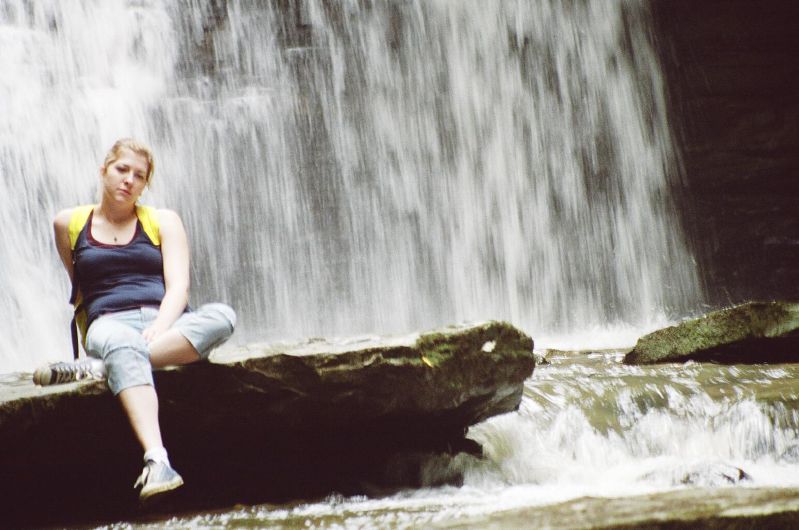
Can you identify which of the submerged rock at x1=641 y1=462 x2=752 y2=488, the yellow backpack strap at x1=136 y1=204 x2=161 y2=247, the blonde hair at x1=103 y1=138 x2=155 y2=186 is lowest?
the submerged rock at x1=641 y1=462 x2=752 y2=488

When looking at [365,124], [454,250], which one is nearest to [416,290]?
[454,250]

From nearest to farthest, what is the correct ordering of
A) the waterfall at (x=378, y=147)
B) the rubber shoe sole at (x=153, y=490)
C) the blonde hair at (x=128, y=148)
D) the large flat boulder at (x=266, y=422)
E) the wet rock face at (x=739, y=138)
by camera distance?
1. the rubber shoe sole at (x=153, y=490)
2. the large flat boulder at (x=266, y=422)
3. the blonde hair at (x=128, y=148)
4. the waterfall at (x=378, y=147)
5. the wet rock face at (x=739, y=138)

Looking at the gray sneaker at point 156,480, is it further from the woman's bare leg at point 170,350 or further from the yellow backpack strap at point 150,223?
the yellow backpack strap at point 150,223

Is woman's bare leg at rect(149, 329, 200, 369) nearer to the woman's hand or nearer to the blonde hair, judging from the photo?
the woman's hand

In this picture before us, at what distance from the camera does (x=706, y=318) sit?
19.4 feet

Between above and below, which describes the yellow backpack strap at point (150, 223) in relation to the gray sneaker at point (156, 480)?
above

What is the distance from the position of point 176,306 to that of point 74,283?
53 centimetres

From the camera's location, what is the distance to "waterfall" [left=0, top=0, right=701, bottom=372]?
10953 millimetres

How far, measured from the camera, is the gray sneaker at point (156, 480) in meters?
2.58

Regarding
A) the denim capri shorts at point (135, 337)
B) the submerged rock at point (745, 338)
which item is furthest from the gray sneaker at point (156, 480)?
the submerged rock at point (745, 338)

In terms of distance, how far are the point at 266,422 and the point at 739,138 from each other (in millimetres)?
10792

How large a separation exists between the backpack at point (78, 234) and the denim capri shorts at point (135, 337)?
0.62 feet

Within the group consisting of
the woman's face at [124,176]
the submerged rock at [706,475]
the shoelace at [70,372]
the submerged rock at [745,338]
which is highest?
the woman's face at [124,176]

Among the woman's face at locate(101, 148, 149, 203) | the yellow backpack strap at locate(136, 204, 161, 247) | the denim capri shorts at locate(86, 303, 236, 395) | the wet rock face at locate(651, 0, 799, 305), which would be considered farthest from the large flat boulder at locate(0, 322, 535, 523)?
the wet rock face at locate(651, 0, 799, 305)
